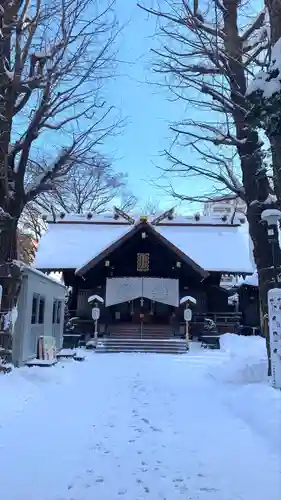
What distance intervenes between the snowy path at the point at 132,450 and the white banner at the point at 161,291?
553 inches

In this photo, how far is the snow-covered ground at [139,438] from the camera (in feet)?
12.3

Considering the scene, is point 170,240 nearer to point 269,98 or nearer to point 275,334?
point 275,334

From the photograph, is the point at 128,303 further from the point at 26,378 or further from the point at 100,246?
the point at 26,378

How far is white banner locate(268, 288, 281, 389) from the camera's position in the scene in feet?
24.4

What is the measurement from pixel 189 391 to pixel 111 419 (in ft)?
9.70

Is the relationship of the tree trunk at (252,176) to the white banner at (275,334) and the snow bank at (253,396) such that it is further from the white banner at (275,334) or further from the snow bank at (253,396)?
the white banner at (275,334)

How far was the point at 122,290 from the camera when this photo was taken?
74.6 feet

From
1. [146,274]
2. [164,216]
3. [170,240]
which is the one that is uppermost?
[164,216]

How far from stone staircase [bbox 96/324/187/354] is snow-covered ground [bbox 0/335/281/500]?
32.9 ft

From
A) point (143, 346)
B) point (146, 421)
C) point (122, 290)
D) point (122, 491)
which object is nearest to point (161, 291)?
point (122, 290)

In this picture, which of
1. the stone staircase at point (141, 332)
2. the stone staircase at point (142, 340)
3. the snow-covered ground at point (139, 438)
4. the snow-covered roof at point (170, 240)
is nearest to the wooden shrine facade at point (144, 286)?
the stone staircase at point (141, 332)

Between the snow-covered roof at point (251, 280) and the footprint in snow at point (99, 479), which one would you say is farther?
the snow-covered roof at point (251, 280)

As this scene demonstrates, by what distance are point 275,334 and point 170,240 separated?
1911 centimetres

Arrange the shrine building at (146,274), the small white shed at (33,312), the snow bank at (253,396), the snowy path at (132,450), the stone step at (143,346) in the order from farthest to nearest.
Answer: the shrine building at (146,274), the stone step at (143,346), the small white shed at (33,312), the snow bank at (253,396), the snowy path at (132,450)
